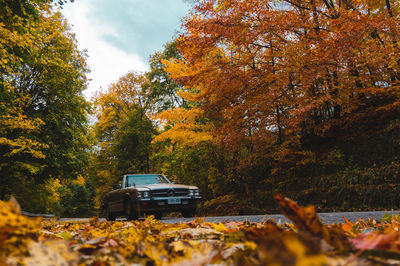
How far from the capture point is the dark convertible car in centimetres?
752

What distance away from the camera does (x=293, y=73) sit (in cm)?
977

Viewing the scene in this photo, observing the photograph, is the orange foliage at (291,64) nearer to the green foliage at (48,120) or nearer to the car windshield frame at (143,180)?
the car windshield frame at (143,180)

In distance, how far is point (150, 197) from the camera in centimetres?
754

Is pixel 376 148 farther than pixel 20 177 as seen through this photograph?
No

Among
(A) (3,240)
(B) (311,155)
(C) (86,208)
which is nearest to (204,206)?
(B) (311,155)

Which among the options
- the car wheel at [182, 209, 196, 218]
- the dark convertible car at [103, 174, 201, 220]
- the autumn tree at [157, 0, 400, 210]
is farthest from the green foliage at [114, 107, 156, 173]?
the car wheel at [182, 209, 196, 218]

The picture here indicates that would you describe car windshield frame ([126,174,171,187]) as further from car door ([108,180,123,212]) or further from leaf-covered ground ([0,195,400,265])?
leaf-covered ground ([0,195,400,265])

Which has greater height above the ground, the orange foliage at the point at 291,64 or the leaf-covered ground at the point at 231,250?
the orange foliage at the point at 291,64

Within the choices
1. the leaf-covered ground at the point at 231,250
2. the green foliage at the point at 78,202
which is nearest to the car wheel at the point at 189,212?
the leaf-covered ground at the point at 231,250

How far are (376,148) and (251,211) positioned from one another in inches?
184

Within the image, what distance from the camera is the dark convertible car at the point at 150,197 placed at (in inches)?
296

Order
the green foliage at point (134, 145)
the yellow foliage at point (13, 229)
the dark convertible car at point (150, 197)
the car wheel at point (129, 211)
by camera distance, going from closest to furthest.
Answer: the yellow foliage at point (13, 229), the dark convertible car at point (150, 197), the car wheel at point (129, 211), the green foliage at point (134, 145)

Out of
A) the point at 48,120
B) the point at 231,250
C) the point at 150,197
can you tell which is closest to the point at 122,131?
the point at 48,120

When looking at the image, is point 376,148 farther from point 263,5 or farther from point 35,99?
point 35,99
